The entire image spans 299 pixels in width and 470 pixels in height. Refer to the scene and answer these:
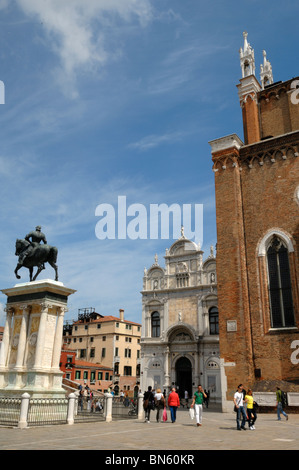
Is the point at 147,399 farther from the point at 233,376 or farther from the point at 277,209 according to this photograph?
the point at 277,209

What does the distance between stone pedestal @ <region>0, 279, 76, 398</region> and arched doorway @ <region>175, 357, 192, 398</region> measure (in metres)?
22.4

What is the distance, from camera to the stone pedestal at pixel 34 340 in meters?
14.7

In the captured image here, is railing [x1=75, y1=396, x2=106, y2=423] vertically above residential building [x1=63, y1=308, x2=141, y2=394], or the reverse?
residential building [x1=63, y1=308, x2=141, y2=394]

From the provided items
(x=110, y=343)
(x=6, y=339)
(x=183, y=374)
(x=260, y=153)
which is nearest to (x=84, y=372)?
(x=110, y=343)

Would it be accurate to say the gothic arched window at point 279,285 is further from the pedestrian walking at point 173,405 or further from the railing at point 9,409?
the railing at point 9,409

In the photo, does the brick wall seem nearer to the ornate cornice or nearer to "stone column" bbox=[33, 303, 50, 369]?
the ornate cornice

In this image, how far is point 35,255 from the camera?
17.0 metres

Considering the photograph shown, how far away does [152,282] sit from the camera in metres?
39.8

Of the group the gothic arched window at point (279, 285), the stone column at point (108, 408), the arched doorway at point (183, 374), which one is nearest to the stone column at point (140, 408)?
the stone column at point (108, 408)

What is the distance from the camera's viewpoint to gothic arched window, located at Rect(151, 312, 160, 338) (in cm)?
3811

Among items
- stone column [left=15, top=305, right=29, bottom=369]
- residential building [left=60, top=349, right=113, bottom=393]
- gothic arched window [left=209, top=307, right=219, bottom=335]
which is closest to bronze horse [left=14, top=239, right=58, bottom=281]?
stone column [left=15, top=305, right=29, bottom=369]

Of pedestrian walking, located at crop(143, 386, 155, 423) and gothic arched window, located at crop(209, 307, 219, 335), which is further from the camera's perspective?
gothic arched window, located at crop(209, 307, 219, 335)

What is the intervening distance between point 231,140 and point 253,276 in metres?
7.38

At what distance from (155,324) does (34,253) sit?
23.6m
